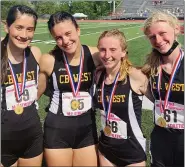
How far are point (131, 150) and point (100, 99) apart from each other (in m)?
0.55

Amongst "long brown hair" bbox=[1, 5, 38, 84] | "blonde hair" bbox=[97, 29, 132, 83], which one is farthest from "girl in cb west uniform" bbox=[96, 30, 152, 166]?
"long brown hair" bbox=[1, 5, 38, 84]

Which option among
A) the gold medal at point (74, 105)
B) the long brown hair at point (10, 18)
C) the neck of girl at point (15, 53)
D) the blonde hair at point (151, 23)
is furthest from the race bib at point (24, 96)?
the blonde hair at point (151, 23)

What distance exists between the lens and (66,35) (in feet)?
9.71

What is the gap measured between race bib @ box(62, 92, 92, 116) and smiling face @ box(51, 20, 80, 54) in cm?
43

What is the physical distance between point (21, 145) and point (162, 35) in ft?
5.50

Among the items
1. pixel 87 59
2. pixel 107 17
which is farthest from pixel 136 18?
pixel 87 59

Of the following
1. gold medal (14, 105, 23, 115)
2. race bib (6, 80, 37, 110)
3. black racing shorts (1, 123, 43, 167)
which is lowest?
black racing shorts (1, 123, 43, 167)

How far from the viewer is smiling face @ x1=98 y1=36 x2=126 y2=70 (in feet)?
9.53

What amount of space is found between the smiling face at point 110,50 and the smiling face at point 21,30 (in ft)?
2.23

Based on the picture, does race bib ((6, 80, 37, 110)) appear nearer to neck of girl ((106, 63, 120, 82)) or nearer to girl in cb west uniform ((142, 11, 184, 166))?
neck of girl ((106, 63, 120, 82))

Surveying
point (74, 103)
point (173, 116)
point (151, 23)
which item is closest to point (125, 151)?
point (173, 116)

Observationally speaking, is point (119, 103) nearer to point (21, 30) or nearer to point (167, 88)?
point (167, 88)

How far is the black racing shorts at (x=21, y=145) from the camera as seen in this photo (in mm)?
3092

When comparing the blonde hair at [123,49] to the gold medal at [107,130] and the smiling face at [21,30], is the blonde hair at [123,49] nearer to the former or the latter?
the gold medal at [107,130]
